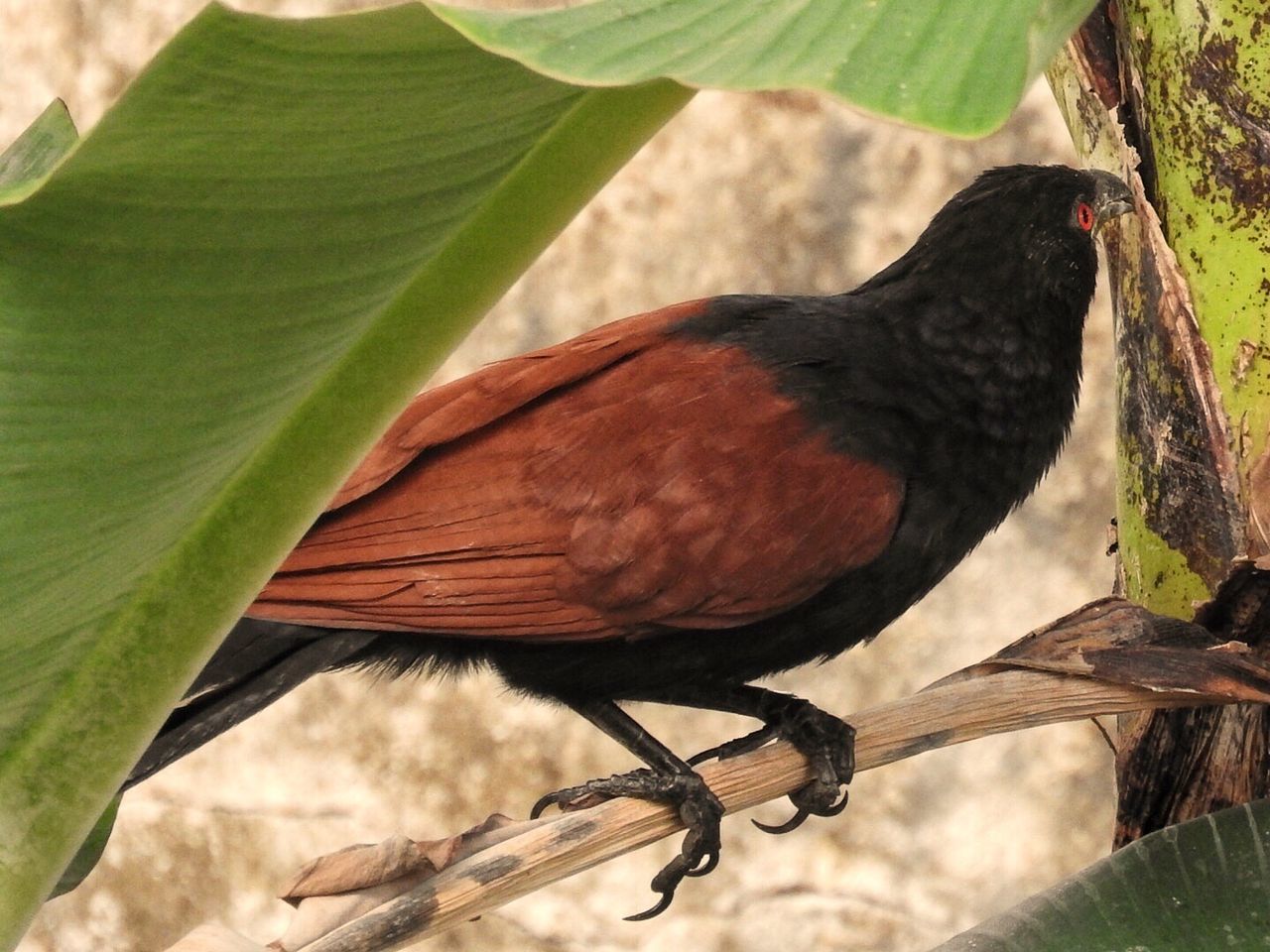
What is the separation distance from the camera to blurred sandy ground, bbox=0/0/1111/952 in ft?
8.92

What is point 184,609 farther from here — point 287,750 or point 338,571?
point 287,750

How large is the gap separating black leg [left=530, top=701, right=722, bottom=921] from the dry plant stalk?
0.14ft

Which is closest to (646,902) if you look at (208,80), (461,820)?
(461,820)

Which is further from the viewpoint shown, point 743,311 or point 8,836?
point 743,311

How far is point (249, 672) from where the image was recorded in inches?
48.6

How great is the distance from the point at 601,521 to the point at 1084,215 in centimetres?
54

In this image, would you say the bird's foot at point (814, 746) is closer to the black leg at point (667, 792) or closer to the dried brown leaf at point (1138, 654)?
the black leg at point (667, 792)

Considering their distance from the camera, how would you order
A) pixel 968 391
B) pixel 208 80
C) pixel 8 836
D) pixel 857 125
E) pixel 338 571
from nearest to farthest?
1. pixel 208 80
2. pixel 8 836
3. pixel 338 571
4. pixel 968 391
5. pixel 857 125

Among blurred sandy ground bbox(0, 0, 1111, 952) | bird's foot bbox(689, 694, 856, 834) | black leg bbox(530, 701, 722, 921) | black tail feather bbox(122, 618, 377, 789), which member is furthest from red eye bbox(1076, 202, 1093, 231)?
blurred sandy ground bbox(0, 0, 1111, 952)

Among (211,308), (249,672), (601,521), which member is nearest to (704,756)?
(601,521)

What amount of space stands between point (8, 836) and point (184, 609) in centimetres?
14

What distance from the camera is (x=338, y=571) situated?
1.25 metres

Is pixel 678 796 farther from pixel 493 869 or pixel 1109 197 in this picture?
pixel 1109 197

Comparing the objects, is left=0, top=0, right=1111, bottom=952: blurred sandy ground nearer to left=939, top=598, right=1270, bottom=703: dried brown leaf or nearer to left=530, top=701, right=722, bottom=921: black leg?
left=530, top=701, right=722, bottom=921: black leg
